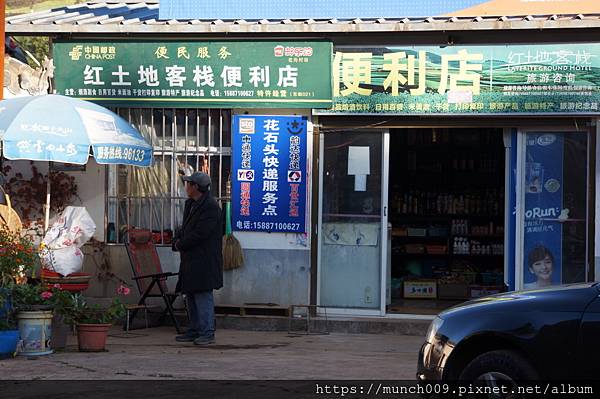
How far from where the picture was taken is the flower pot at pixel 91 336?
384 inches

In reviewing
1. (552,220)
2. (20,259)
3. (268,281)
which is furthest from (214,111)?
(552,220)

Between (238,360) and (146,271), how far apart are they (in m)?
2.85

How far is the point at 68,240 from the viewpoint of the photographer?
1140cm

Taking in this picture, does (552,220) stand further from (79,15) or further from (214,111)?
(79,15)

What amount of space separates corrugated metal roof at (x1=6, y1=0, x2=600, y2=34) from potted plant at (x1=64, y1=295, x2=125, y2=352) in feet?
13.5

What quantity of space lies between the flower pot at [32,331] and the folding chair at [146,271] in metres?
2.14

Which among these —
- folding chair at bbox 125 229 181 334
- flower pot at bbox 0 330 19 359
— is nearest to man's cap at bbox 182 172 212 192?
folding chair at bbox 125 229 181 334

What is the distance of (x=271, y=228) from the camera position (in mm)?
12219

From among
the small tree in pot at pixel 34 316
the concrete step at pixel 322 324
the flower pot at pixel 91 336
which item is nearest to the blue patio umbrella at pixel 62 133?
the small tree in pot at pixel 34 316

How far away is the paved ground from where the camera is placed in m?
8.50

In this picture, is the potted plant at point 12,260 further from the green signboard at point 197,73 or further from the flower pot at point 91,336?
the green signboard at point 197,73

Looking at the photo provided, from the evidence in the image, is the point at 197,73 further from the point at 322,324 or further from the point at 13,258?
the point at 13,258

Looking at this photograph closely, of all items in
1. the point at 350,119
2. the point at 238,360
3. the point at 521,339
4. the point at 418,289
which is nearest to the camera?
the point at 521,339

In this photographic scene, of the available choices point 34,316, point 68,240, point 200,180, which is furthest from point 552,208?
point 34,316
